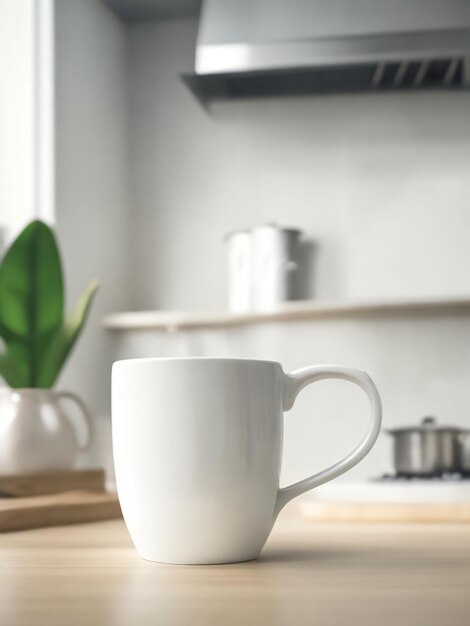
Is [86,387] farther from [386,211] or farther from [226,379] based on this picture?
[226,379]

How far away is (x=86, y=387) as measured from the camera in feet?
6.48

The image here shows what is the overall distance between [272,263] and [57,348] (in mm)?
675

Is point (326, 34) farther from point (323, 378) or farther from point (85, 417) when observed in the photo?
point (323, 378)

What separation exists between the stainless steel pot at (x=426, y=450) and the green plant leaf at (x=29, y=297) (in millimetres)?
694

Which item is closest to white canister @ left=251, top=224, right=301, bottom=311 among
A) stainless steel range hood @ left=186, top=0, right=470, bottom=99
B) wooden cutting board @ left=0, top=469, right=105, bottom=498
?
stainless steel range hood @ left=186, top=0, right=470, bottom=99

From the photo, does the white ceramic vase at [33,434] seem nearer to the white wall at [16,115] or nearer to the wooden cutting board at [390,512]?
the wooden cutting board at [390,512]

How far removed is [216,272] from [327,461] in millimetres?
524

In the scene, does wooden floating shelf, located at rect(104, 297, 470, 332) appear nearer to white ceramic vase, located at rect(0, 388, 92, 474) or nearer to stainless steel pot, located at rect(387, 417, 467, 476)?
stainless steel pot, located at rect(387, 417, 467, 476)

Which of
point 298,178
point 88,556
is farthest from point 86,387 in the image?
point 88,556

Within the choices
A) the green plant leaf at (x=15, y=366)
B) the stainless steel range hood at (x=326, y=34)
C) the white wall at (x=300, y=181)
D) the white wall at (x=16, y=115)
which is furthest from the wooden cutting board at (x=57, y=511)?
the white wall at (x=300, y=181)

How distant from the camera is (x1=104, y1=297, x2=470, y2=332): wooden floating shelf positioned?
1.85 metres

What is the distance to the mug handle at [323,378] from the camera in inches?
24.1

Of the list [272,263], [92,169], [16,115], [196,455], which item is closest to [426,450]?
[272,263]

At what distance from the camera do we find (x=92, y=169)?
200 centimetres
